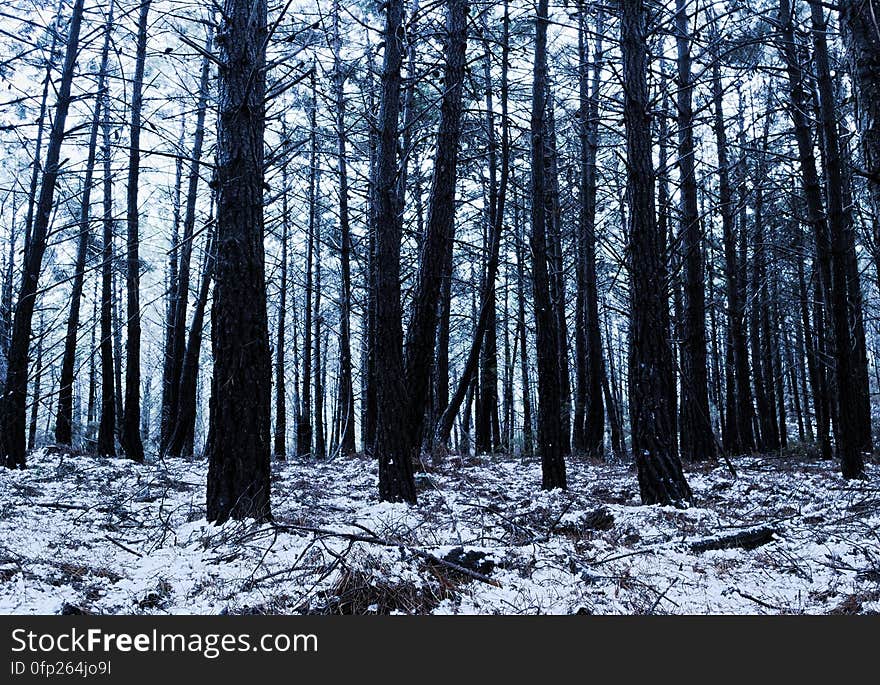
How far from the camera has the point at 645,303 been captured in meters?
6.47

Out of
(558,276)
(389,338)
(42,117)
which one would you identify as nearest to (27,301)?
(42,117)

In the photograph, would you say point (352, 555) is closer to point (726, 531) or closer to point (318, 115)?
point (726, 531)

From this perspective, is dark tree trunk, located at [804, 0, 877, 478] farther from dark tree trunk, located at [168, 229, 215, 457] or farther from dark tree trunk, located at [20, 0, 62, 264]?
dark tree trunk, located at [168, 229, 215, 457]

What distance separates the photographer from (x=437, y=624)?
9.11ft

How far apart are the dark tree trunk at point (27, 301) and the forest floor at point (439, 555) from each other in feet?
9.47

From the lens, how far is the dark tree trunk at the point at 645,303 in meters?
6.37

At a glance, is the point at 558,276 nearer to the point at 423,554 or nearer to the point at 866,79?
the point at 866,79

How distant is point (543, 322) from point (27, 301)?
7.71 meters

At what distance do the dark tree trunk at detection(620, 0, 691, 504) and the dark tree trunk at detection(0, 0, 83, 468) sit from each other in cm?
779

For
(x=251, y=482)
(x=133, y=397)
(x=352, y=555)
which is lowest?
(x=352, y=555)

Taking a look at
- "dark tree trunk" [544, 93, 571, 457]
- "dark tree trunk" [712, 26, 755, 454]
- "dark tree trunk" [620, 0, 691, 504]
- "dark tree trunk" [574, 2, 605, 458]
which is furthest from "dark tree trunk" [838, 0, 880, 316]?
"dark tree trunk" [712, 26, 755, 454]

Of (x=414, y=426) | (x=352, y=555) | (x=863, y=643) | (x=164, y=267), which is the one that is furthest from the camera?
(x=164, y=267)

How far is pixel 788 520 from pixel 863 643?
124 inches

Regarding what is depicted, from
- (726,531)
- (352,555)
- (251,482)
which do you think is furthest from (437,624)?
(726,531)
